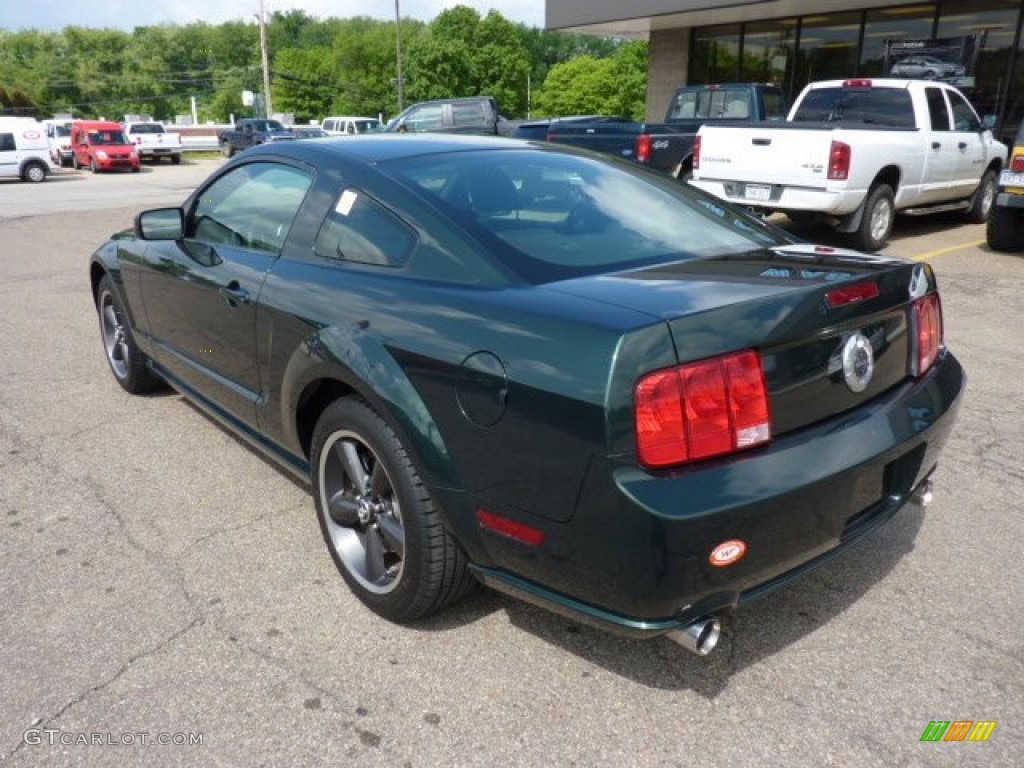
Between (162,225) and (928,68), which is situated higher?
(928,68)

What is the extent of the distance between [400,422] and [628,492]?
31.3 inches

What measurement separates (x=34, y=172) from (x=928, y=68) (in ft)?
85.0

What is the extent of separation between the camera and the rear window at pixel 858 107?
9.91m

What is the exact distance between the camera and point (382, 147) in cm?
324

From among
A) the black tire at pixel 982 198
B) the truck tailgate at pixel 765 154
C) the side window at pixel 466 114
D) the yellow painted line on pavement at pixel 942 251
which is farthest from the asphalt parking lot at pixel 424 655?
the side window at pixel 466 114

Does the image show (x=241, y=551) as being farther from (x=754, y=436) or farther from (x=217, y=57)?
(x=217, y=57)

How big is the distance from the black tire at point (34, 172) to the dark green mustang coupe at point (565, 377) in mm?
27877

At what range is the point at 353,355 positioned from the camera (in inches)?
104

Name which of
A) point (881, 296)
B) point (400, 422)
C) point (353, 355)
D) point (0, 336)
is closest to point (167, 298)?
point (353, 355)

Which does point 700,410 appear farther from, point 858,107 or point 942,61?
point 942,61

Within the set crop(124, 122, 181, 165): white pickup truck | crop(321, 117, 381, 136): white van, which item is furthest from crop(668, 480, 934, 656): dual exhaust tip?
crop(124, 122, 181, 165): white pickup truck

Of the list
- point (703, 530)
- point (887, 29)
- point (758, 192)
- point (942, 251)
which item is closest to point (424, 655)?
point (703, 530)

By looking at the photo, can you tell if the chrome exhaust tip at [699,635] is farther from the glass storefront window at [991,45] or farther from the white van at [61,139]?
the white van at [61,139]

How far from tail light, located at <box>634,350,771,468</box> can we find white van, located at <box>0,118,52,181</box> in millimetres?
29697
